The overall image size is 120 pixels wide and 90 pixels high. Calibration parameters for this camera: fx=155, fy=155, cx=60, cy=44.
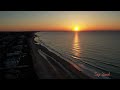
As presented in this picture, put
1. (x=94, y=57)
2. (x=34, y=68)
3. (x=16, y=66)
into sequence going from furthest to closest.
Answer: (x=94, y=57)
(x=34, y=68)
(x=16, y=66)

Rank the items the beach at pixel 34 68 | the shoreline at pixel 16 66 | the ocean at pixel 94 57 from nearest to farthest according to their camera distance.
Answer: the shoreline at pixel 16 66 → the beach at pixel 34 68 → the ocean at pixel 94 57

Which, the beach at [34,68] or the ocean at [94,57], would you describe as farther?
the ocean at [94,57]

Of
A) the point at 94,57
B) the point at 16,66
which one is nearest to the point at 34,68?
the point at 16,66

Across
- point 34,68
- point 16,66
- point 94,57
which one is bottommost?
point 94,57

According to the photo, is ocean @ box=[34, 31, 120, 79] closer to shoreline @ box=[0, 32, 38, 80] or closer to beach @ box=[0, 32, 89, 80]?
beach @ box=[0, 32, 89, 80]

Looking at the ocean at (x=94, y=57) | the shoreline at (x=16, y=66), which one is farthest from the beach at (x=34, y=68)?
the ocean at (x=94, y=57)

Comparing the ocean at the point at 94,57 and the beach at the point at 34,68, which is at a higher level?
the beach at the point at 34,68

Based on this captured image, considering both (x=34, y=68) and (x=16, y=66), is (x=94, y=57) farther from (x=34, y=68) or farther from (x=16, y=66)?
(x=16, y=66)

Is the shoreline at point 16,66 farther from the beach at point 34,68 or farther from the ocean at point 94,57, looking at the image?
the ocean at point 94,57

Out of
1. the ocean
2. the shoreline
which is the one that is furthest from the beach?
the ocean

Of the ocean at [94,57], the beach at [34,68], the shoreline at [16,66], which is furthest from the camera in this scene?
the ocean at [94,57]
